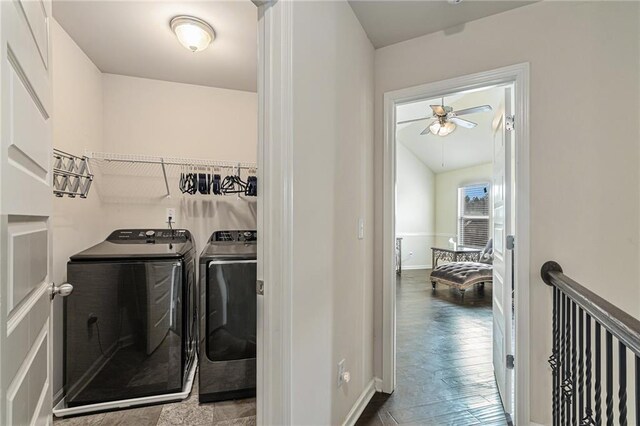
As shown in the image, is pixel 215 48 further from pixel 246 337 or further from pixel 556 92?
pixel 556 92

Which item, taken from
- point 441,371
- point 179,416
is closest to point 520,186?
point 441,371

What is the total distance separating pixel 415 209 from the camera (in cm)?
766

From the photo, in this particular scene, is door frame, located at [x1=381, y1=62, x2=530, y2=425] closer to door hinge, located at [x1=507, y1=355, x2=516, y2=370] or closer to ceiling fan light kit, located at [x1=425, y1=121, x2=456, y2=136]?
door hinge, located at [x1=507, y1=355, x2=516, y2=370]

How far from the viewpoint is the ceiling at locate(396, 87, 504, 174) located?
517cm

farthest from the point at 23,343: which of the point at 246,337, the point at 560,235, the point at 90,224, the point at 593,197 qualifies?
the point at 593,197

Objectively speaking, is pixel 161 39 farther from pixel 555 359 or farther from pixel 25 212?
pixel 555 359

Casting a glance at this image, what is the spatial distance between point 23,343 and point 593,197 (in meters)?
2.36

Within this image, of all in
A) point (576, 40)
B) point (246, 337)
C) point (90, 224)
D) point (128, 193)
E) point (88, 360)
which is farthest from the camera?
point (128, 193)

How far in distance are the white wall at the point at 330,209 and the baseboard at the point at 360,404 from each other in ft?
0.12

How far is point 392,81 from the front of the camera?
6.81 ft

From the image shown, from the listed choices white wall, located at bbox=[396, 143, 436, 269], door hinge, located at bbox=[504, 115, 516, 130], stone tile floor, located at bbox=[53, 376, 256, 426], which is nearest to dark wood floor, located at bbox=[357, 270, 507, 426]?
stone tile floor, located at bbox=[53, 376, 256, 426]

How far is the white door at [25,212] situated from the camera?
0.55 metres

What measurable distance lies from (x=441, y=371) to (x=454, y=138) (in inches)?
204

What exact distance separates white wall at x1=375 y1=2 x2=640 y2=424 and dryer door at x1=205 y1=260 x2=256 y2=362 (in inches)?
67.0
